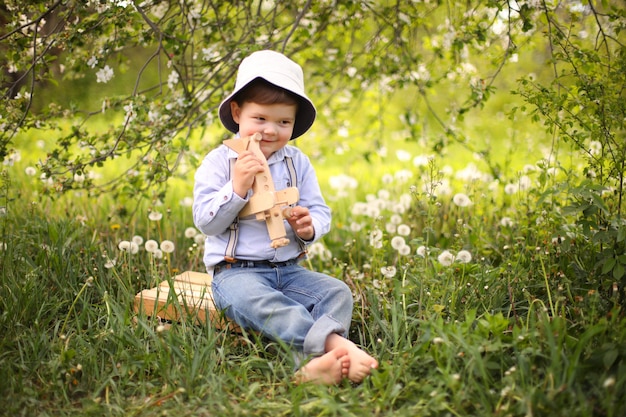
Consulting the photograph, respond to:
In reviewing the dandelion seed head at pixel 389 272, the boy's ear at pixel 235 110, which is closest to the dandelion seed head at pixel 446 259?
the dandelion seed head at pixel 389 272

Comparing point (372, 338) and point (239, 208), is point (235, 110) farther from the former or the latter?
point (372, 338)

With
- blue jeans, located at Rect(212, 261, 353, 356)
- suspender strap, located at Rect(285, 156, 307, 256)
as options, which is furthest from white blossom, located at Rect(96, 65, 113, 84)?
blue jeans, located at Rect(212, 261, 353, 356)

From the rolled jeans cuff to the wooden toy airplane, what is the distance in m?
0.35

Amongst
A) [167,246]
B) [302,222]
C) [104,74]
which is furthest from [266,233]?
[104,74]

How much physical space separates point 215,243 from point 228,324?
352 mm

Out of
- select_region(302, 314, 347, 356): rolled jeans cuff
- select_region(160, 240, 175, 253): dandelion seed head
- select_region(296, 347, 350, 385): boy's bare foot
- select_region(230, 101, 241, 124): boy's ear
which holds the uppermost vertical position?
select_region(230, 101, 241, 124): boy's ear

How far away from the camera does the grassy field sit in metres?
1.94

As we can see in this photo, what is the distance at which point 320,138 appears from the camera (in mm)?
4926

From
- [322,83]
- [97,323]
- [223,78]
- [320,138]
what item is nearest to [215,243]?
[97,323]

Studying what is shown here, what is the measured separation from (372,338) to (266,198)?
719 mm

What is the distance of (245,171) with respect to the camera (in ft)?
7.67

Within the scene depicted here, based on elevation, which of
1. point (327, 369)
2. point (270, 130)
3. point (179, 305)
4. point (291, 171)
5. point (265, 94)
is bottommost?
point (327, 369)

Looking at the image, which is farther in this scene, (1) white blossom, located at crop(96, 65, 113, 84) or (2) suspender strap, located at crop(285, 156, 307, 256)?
(1) white blossom, located at crop(96, 65, 113, 84)

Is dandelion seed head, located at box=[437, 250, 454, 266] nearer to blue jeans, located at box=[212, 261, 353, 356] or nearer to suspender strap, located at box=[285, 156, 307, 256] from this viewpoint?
blue jeans, located at box=[212, 261, 353, 356]
